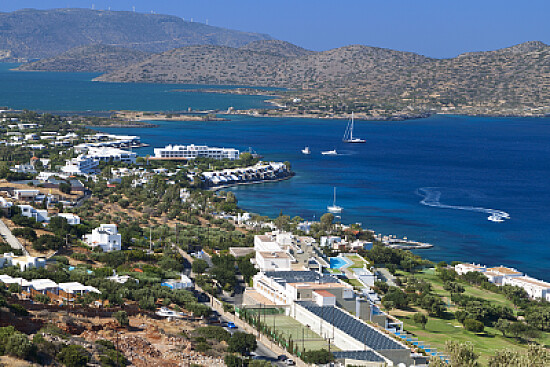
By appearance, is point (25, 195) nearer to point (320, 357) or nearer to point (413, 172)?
point (320, 357)

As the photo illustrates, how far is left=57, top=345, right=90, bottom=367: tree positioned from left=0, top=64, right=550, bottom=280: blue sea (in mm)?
28038

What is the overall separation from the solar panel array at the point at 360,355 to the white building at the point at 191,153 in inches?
2033

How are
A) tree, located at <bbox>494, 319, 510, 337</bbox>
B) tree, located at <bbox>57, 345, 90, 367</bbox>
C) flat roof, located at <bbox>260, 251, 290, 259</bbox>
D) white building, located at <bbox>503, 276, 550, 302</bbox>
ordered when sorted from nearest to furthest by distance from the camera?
tree, located at <bbox>57, 345, 90, 367</bbox> → tree, located at <bbox>494, 319, 510, 337</bbox> → flat roof, located at <bbox>260, 251, 290, 259</bbox> → white building, located at <bbox>503, 276, 550, 302</bbox>

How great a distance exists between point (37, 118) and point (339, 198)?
4919 centimetres

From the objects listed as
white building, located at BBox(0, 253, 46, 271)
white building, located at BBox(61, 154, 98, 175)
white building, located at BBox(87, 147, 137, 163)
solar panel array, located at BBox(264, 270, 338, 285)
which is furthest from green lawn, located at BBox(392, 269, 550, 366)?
white building, located at BBox(87, 147, 137, 163)

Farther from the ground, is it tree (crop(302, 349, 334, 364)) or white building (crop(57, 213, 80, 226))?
white building (crop(57, 213, 80, 226))

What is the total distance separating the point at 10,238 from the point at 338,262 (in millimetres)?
14897

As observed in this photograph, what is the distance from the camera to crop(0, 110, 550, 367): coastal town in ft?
79.7

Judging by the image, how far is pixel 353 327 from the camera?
90.0ft

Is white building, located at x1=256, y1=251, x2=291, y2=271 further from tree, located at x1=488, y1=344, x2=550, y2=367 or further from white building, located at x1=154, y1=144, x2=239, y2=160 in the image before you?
white building, located at x1=154, y1=144, x2=239, y2=160

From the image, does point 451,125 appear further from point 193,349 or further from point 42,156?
point 193,349

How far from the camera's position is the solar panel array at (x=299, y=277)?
32062 millimetres

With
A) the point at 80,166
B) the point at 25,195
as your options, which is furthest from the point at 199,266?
the point at 80,166

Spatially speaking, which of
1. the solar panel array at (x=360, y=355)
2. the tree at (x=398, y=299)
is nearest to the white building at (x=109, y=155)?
the tree at (x=398, y=299)
